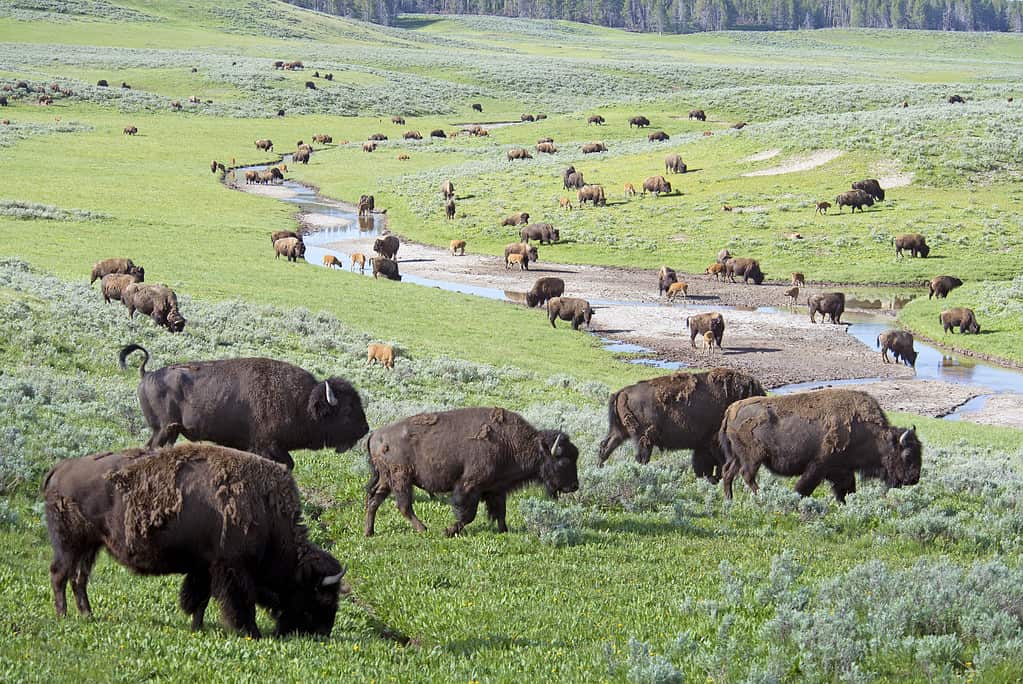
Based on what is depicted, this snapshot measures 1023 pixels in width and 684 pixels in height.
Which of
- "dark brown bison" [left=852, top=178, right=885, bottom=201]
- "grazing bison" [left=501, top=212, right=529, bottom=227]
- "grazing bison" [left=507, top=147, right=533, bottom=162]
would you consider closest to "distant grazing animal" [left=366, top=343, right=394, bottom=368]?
"grazing bison" [left=501, top=212, right=529, bottom=227]

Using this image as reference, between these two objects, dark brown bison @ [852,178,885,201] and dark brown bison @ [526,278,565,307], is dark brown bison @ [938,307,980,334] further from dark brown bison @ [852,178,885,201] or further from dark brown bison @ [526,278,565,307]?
dark brown bison @ [852,178,885,201]

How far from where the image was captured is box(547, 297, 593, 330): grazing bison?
34344mm

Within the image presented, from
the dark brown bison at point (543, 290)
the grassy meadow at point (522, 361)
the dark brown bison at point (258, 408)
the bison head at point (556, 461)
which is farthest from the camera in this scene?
the dark brown bison at point (543, 290)

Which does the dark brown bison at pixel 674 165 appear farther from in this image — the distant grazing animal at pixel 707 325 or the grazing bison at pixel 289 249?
the distant grazing animal at pixel 707 325

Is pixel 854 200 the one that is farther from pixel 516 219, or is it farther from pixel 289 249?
pixel 289 249

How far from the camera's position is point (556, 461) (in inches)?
475

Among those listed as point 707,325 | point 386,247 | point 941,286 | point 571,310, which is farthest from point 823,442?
point 386,247

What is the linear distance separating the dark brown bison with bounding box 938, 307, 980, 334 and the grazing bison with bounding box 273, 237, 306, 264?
2284 centimetres

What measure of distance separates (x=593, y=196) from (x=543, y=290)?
18958mm

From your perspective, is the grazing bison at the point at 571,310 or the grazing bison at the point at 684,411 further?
the grazing bison at the point at 571,310

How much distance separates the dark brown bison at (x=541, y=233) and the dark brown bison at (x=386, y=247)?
22.3ft

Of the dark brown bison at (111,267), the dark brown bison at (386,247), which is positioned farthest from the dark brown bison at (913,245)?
the dark brown bison at (111,267)

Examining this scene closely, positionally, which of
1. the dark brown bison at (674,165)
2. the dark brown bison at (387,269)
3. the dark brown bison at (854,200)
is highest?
the dark brown bison at (674,165)

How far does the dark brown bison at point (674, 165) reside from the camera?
60500 mm
